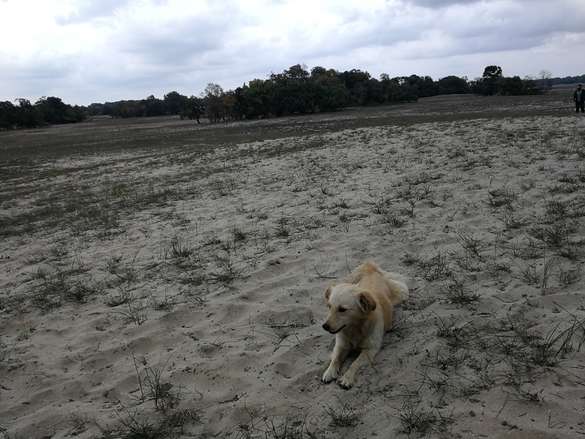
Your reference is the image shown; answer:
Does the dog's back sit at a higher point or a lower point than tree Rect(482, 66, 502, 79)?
lower

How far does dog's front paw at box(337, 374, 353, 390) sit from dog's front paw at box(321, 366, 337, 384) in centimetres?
8

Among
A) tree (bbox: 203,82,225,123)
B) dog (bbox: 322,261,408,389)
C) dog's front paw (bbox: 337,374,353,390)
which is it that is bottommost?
dog's front paw (bbox: 337,374,353,390)

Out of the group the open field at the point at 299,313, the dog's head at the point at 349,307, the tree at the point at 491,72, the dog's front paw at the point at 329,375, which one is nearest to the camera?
the open field at the point at 299,313

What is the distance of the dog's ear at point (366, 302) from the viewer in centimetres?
352

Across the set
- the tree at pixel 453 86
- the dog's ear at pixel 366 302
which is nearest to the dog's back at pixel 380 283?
the dog's ear at pixel 366 302

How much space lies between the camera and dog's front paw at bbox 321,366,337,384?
3396 mm

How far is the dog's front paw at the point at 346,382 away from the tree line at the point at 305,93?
203 feet

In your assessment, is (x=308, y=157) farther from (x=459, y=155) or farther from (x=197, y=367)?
(x=197, y=367)

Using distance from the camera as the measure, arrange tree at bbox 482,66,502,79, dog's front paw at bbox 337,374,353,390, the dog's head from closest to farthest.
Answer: dog's front paw at bbox 337,374,353,390
the dog's head
tree at bbox 482,66,502,79

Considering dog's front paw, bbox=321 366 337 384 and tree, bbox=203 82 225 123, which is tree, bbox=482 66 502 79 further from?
dog's front paw, bbox=321 366 337 384

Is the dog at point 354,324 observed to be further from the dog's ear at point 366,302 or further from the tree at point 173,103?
the tree at point 173,103

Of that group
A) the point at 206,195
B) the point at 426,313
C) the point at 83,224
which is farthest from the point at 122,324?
the point at 206,195

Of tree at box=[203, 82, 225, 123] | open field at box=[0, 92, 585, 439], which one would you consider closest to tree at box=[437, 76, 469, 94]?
tree at box=[203, 82, 225, 123]

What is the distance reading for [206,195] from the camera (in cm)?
1061
